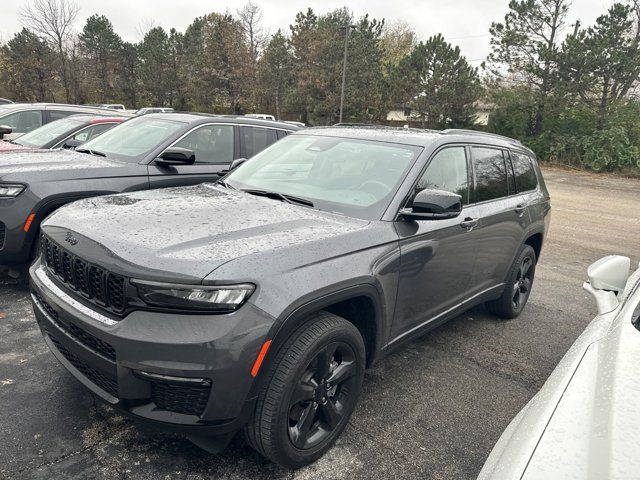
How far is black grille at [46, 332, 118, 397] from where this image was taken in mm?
Result: 2079

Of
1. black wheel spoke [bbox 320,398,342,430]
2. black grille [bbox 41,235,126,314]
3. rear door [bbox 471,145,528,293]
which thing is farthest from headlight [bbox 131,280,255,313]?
rear door [bbox 471,145,528,293]

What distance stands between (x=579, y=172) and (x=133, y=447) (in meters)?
24.2

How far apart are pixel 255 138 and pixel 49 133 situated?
11.0 ft

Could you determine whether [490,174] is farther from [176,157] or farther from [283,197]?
[176,157]

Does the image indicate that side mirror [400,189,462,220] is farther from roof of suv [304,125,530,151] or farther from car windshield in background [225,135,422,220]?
roof of suv [304,125,530,151]

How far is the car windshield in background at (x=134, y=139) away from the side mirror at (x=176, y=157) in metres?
0.23

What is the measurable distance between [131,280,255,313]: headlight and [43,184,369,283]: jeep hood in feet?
0.13

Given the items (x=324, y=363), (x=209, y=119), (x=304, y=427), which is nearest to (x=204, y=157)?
(x=209, y=119)

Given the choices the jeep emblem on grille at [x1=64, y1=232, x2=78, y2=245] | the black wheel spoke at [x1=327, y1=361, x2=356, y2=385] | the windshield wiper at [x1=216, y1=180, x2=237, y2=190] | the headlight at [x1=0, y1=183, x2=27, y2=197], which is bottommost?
the black wheel spoke at [x1=327, y1=361, x2=356, y2=385]

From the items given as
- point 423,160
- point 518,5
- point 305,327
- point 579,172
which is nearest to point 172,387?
point 305,327

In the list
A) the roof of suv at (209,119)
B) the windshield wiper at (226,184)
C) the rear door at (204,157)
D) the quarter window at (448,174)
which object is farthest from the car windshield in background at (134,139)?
the quarter window at (448,174)

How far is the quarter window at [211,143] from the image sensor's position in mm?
5271

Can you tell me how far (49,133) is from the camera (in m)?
6.93

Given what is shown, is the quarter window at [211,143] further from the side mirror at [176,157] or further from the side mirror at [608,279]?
the side mirror at [608,279]
